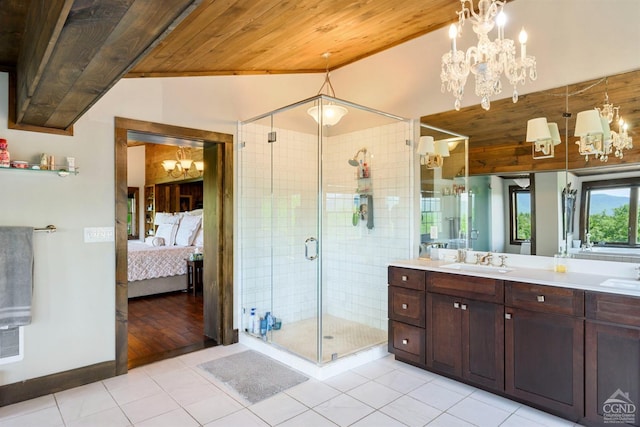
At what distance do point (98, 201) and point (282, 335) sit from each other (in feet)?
7.12

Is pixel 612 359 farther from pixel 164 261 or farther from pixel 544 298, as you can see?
pixel 164 261

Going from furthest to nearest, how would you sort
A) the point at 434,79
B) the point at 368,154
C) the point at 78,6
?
the point at 368,154 < the point at 434,79 < the point at 78,6

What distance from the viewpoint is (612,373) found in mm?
2145

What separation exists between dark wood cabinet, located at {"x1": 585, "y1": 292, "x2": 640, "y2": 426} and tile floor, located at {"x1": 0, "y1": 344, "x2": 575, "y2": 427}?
27 centimetres

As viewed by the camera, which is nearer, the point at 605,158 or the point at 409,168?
the point at 605,158

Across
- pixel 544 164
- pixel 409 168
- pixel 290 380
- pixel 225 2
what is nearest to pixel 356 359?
pixel 290 380

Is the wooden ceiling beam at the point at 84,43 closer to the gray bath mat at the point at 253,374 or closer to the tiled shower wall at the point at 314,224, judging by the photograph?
the tiled shower wall at the point at 314,224

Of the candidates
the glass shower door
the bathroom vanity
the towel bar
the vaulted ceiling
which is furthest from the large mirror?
the towel bar

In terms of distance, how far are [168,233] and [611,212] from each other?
22.0 ft

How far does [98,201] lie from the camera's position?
9.71 feet

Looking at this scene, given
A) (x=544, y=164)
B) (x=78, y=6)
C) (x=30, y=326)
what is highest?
(x=78, y=6)

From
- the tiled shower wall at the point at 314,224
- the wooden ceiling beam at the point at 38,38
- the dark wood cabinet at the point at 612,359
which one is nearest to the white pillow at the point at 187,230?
the tiled shower wall at the point at 314,224

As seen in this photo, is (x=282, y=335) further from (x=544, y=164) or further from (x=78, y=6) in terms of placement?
(x=78, y=6)

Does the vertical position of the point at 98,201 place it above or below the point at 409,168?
below
